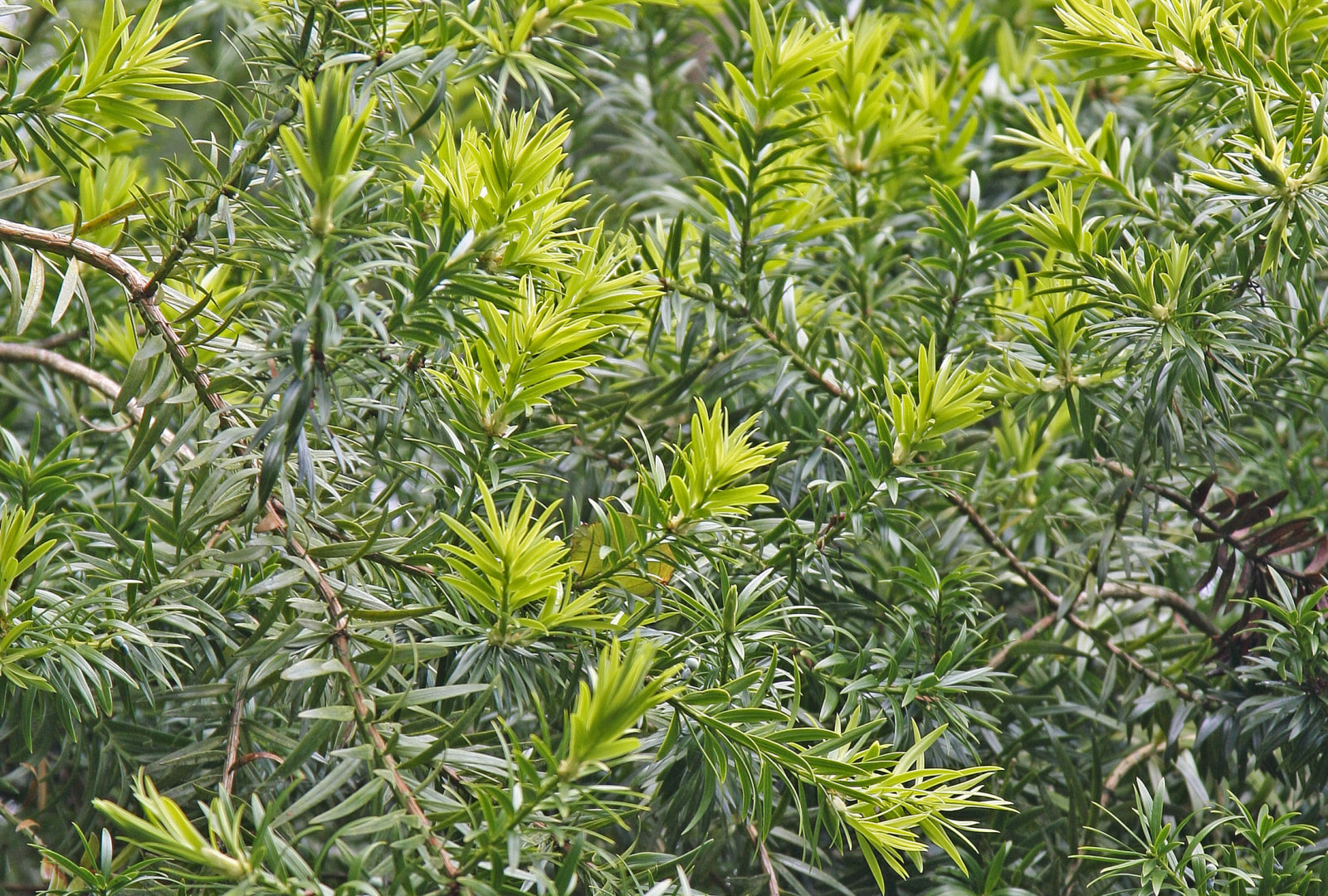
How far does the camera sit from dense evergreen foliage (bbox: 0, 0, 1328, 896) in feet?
2.07

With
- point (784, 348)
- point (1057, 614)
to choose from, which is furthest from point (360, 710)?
point (1057, 614)

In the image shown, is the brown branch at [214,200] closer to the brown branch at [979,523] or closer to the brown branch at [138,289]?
the brown branch at [138,289]

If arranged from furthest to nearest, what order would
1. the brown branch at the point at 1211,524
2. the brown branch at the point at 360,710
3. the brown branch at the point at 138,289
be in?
the brown branch at the point at 1211,524 → the brown branch at the point at 138,289 → the brown branch at the point at 360,710

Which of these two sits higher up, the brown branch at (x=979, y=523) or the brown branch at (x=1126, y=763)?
the brown branch at (x=979, y=523)

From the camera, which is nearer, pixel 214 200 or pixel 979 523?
pixel 214 200

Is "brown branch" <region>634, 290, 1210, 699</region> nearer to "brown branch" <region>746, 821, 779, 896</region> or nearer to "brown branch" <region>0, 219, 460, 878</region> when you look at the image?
"brown branch" <region>746, 821, 779, 896</region>

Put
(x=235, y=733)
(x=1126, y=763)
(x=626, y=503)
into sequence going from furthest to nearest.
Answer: (x=1126, y=763) → (x=626, y=503) → (x=235, y=733)

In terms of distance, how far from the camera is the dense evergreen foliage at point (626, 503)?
63cm

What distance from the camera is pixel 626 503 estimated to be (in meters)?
0.89

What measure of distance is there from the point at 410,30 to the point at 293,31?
0.09 m

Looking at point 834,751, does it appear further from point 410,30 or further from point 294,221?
point 410,30

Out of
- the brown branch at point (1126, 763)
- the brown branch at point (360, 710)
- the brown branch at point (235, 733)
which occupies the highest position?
the brown branch at point (360, 710)

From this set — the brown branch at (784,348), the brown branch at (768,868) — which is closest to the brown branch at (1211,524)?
the brown branch at (784,348)

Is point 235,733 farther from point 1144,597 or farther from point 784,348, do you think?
point 1144,597
